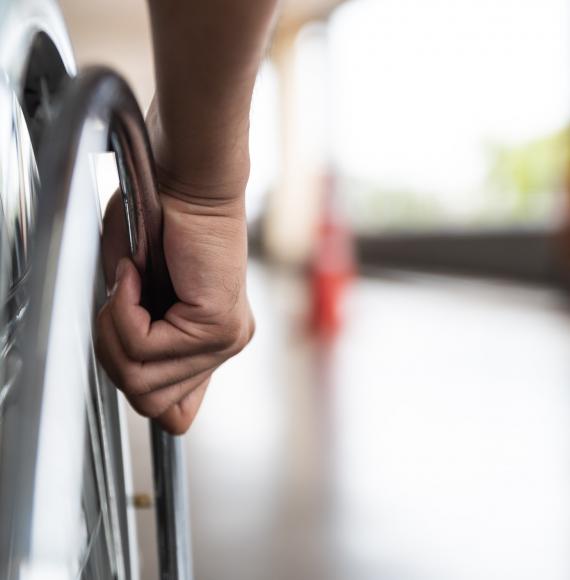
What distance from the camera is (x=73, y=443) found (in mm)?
352

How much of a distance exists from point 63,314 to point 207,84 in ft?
0.63

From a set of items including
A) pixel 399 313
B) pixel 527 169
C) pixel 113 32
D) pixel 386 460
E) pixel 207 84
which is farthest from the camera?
pixel 113 32

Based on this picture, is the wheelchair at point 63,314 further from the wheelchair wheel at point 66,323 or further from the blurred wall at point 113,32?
the blurred wall at point 113,32

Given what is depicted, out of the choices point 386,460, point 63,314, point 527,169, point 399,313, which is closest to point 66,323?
point 63,314

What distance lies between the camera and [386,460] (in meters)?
2.59

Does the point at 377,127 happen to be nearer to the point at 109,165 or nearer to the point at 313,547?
the point at 313,547

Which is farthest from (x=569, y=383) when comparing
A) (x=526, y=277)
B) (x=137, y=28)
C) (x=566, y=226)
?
(x=137, y=28)

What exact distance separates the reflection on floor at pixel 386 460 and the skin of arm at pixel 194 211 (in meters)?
1.38

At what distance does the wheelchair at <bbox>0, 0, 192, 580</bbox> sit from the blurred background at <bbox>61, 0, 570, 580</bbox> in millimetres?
81

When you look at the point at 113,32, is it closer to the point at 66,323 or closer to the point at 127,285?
the point at 127,285

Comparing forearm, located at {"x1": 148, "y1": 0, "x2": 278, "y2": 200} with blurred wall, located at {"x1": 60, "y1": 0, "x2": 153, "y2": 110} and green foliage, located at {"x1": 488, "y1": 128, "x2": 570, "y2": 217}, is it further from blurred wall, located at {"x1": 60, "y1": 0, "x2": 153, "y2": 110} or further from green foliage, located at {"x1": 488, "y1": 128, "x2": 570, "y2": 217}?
blurred wall, located at {"x1": 60, "y1": 0, "x2": 153, "y2": 110}

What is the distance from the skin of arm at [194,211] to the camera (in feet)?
1.59

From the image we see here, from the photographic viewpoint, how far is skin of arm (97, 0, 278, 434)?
485 mm

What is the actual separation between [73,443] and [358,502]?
2002 mm
